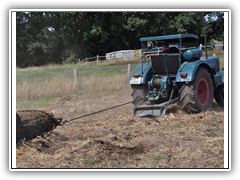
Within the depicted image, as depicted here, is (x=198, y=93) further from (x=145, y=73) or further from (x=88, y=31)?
(x=88, y=31)

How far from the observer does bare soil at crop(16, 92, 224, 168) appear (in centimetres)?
406

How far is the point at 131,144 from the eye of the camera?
4832mm

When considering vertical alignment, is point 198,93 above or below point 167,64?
below

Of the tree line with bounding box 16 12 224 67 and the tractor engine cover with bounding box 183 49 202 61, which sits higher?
the tree line with bounding box 16 12 224 67

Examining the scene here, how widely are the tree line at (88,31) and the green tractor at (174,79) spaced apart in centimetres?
2570

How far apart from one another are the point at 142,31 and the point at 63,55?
1063 centimetres

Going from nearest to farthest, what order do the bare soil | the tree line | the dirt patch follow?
the bare soil → the dirt patch → the tree line

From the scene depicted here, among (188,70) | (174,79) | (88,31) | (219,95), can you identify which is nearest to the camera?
(188,70)

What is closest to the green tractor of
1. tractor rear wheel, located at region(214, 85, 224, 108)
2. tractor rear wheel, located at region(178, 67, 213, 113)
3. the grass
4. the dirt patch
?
tractor rear wheel, located at region(178, 67, 213, 113)

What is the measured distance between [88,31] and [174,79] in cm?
2741

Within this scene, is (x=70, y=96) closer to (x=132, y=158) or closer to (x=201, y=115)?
(x=201, y=115)

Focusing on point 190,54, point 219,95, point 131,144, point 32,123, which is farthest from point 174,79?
point 32,123

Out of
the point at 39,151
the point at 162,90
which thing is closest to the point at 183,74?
the point at 162,90

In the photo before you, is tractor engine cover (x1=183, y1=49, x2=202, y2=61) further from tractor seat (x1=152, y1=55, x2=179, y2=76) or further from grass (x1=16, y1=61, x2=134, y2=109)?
grass (x1=16, y1=61, x2=134, y2=109)
